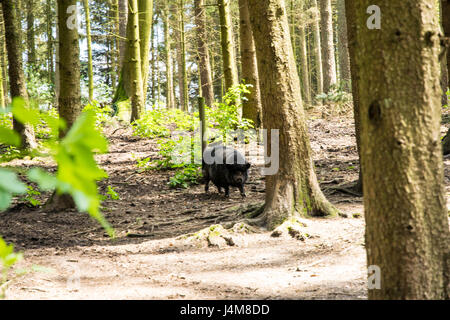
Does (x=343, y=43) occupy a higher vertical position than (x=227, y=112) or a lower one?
higher

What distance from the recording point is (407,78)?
8.34ft

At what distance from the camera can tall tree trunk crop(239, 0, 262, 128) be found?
1253 cm

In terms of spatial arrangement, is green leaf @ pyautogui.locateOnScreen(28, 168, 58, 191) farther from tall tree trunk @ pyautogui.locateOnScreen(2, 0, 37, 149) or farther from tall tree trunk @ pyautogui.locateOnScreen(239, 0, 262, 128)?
tall tree trunk @ pyautogui.locateOnScreen(239, 0, 262, 128)

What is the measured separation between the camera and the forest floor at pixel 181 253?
426cm

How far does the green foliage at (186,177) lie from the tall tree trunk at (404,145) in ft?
26.3

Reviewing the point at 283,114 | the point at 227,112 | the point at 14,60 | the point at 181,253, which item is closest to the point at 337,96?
the point at 227,112

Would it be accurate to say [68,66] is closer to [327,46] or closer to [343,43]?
[343,43]

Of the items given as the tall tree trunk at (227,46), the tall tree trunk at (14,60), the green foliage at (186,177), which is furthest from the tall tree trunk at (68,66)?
the tall tree trunk at (227,46)

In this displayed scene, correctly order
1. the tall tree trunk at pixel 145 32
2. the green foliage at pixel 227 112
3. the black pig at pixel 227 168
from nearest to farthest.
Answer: the black pig at pixel 227 168 < the green foliage at pixel 227 112 < the tall tree trunk at pixel 145 32

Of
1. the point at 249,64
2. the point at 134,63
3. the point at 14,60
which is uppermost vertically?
the point at 134,63

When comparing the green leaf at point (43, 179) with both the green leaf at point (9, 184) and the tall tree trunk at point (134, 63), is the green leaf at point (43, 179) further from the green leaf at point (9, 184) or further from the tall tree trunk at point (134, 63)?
the tall tree trunk at point (134, 63)

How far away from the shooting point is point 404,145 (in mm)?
2566

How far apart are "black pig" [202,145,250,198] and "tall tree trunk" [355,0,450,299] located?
6.61 meters

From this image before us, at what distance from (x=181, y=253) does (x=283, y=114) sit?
246 centimetres
